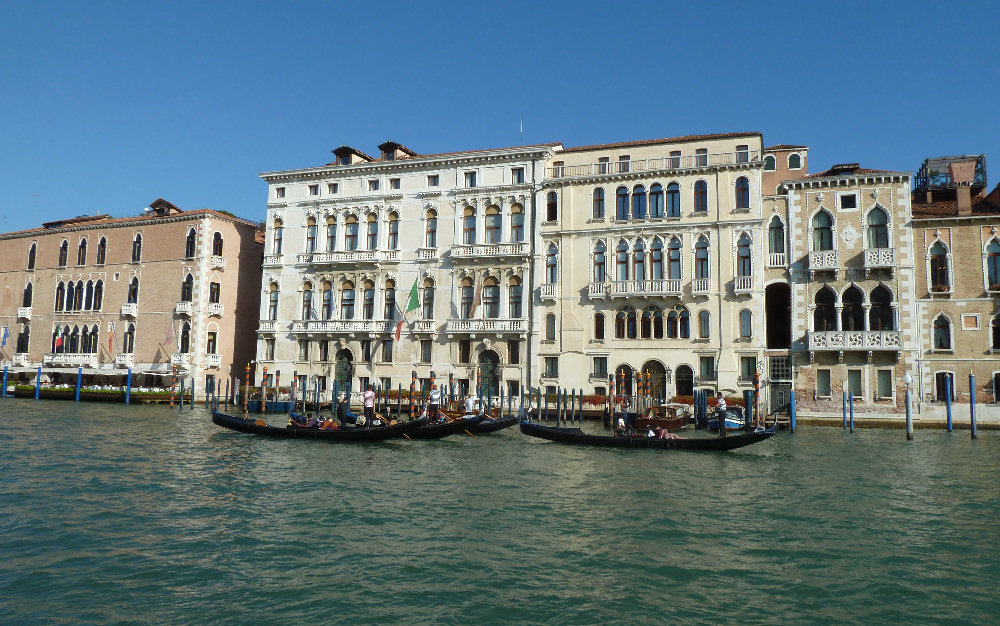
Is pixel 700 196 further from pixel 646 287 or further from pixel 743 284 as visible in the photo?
pixel 646 287

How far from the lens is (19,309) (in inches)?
1577

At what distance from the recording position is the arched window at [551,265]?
3094 cm

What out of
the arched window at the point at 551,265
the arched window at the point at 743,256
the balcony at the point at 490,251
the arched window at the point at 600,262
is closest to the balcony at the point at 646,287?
the arched window at the point at 600,262

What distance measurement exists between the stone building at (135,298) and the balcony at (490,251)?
43.5 feet

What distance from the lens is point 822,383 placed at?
27.2 m

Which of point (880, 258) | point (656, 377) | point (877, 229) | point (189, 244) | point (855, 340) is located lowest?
point (656, 377)

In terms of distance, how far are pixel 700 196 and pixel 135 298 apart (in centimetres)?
2906

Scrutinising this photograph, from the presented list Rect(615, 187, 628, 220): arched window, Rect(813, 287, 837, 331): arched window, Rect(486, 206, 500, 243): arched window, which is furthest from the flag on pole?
Rect(813, 287, 837, 331): arched window

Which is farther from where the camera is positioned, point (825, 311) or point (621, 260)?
point (621, 260)

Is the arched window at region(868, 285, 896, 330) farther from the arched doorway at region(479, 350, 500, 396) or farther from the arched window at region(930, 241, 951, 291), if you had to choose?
the arched doorway at region(479, 350, 500, 396)

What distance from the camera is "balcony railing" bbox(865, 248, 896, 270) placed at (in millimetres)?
26516

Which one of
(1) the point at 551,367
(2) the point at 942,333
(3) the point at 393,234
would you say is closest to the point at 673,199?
(1) the point at 551,367

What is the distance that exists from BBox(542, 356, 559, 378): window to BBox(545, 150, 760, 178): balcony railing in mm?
8101

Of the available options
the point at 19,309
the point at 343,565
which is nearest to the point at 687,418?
the point at 343,565
